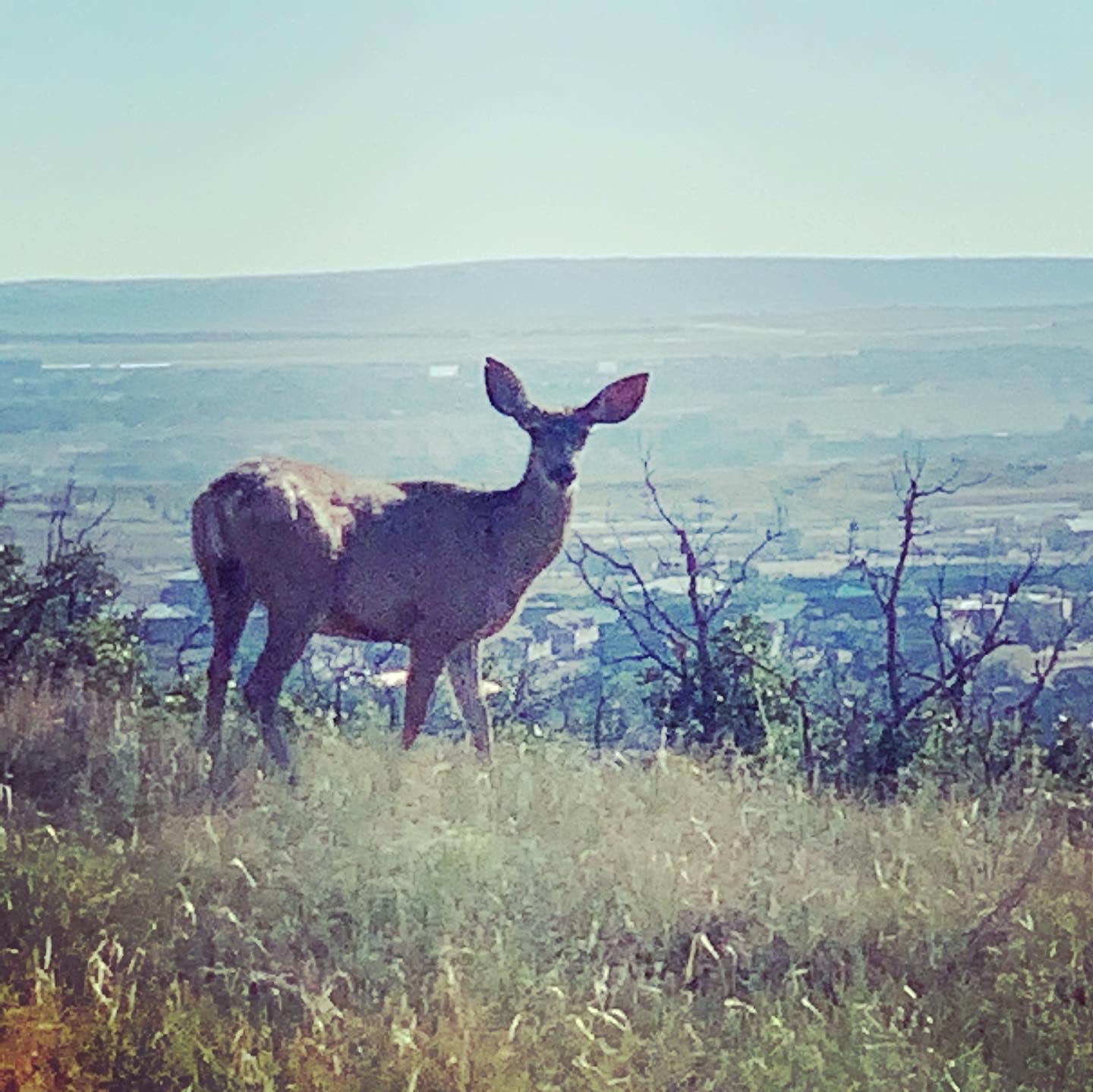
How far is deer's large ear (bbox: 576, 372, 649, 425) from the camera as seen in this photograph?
310 cm

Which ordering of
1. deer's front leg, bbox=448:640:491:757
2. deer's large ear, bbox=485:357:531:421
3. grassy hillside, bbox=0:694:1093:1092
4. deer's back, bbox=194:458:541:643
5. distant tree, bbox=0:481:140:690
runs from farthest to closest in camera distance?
distant tree, bbox=0:481:140:690 < deer's front leg, bbox=448:640:491:757 < deer's back, bbox=194:458:541:643 < deer's large ear, bbox=485:357:531:421 < grassy hillside, bbox=0:694:1093:1092

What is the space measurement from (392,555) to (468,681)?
31 cm

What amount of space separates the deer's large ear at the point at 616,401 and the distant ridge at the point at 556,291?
0.28 meters

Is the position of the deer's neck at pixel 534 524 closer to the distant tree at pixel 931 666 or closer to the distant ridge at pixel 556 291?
the distant ridge at pixel 556 291

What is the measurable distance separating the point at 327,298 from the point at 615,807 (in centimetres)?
123

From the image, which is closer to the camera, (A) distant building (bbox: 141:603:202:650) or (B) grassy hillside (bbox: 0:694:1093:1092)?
(B) grassy hillside (bbox: 0:694:1093:1092)

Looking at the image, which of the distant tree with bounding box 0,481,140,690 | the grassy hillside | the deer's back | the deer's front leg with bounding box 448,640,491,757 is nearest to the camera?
the grassy hillside

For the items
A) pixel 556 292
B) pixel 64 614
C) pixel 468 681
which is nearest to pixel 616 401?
pixel 556 292

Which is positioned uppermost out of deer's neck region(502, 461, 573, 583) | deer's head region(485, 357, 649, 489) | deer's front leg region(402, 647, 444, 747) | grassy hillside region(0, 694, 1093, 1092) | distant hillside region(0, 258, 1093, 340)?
distant hillside region(0, 258, 1093, 340)

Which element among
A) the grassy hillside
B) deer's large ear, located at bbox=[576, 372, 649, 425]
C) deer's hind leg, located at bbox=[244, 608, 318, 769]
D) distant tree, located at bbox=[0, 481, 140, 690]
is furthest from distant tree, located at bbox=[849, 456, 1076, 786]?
distant tree, located at bbox=[0, 481, 140, 690]

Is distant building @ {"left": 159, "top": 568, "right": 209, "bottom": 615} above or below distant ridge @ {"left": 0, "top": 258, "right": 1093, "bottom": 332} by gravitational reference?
below

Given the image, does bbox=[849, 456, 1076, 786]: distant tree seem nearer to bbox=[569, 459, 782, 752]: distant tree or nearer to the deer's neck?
bbox=[569, 459, 782, 752]: distant tree

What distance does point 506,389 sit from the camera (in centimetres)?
309

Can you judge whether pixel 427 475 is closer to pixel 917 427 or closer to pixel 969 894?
pixel 917 427
